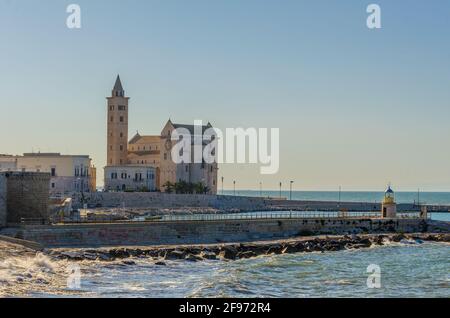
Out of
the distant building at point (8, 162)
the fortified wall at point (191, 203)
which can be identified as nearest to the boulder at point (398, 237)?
the fortified wall at point (191, 203)

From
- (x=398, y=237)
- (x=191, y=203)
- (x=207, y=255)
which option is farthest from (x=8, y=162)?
(x=207, y=255)

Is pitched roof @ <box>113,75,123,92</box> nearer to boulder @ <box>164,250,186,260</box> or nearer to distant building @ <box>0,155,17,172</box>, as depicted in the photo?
distant building @ <box>0,155,17,172</box>

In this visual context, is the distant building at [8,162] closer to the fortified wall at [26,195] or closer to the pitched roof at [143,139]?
the pitched roof at [143,139]

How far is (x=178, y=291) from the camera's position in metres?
33.6

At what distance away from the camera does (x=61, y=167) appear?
11738 centimetres

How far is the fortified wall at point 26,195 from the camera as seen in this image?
162 ft

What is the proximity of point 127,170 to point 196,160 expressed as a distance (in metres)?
11.5

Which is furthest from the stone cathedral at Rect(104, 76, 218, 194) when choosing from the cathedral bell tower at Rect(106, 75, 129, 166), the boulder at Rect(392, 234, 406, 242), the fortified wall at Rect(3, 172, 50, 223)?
the fortified wall at Rect(3, 172, 50, 223)

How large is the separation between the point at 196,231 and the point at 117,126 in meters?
86.9

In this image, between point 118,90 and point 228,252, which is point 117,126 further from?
point 228,252

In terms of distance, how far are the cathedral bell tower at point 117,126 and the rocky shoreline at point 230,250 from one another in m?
83.2
